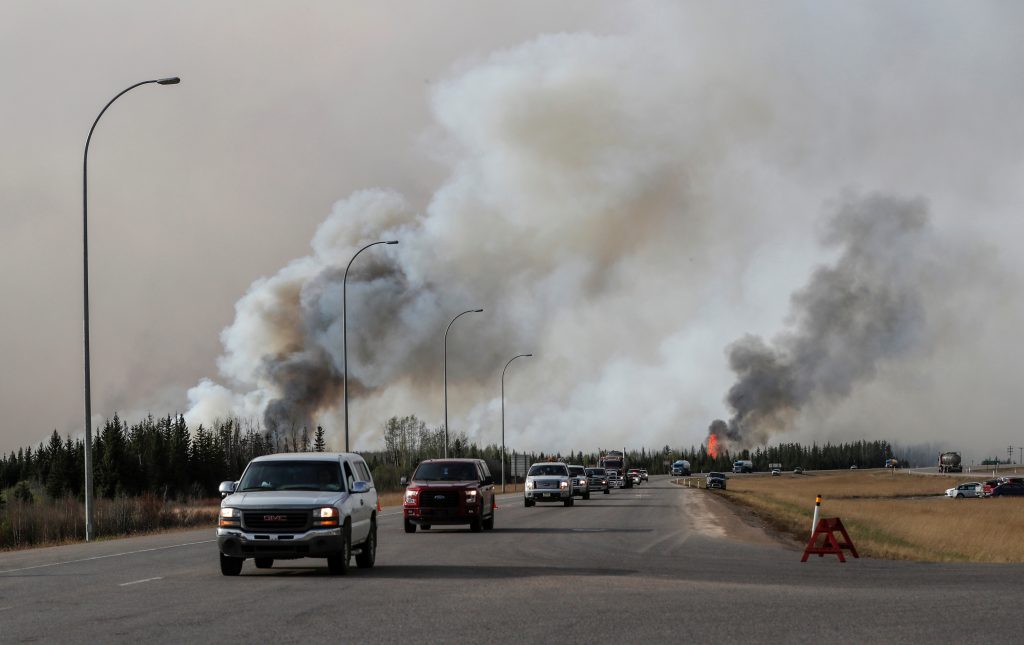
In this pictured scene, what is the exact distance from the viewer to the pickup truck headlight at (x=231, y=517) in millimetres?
18516

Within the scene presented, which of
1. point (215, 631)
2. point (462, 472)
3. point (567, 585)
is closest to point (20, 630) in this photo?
point (215, 631)

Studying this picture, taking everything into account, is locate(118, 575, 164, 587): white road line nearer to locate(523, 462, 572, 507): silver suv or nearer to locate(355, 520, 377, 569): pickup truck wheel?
locate(355, 520, 377, 569): pickup truck wheel

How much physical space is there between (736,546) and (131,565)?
13.0 meters

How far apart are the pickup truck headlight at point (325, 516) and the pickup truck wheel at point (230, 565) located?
167cm

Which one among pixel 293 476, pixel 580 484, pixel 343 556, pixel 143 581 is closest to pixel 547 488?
pixel 580 484

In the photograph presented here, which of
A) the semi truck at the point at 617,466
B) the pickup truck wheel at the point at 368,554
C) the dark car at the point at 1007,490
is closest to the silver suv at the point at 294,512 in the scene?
the pickup truck wheel at the point at 368,554

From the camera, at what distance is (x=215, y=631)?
1241 centimetres

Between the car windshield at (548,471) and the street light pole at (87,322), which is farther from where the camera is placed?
the car windshield at (548,471)

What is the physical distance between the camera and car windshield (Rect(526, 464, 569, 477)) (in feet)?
181

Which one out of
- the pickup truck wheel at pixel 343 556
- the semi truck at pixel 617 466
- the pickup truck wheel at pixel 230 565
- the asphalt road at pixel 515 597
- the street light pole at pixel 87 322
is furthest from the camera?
the semi truck at pixel 617 466

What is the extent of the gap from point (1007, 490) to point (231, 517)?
94.5 m

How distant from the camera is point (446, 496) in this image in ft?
107

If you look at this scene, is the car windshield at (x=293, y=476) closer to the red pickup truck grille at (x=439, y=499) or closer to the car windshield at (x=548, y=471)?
the red pickup truck grille at (x=439, y=499)

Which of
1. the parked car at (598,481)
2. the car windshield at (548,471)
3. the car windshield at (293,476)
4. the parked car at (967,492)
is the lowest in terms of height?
the parked car at (967,492)
